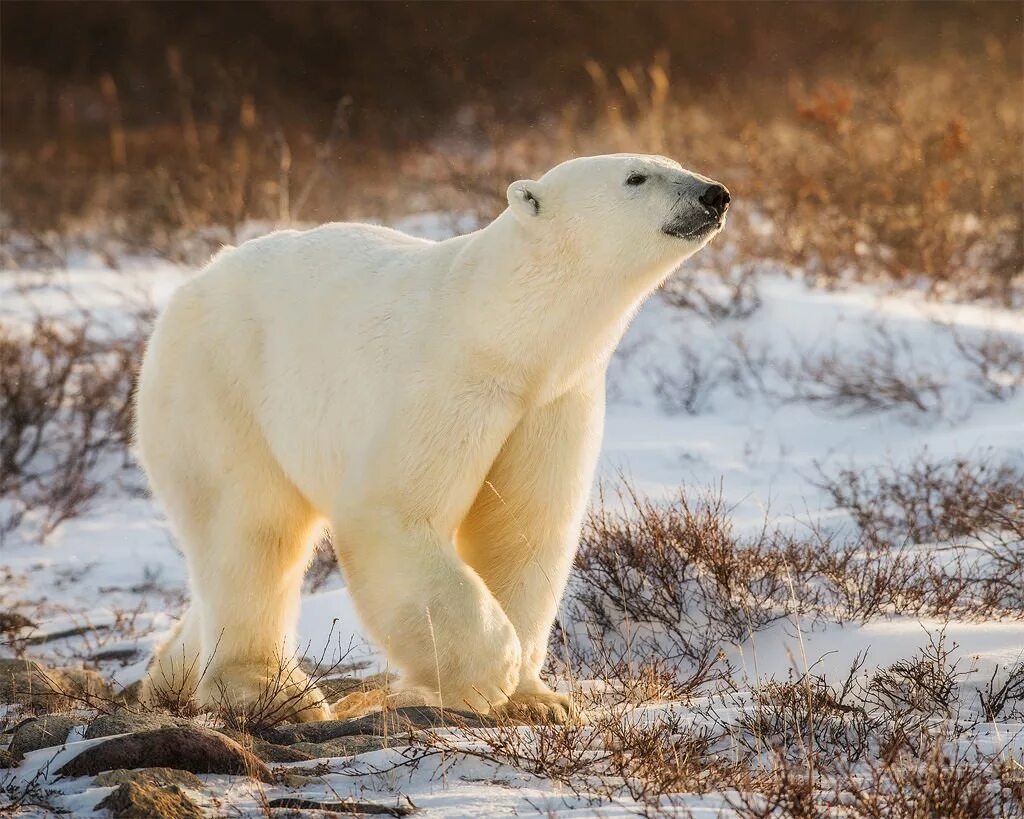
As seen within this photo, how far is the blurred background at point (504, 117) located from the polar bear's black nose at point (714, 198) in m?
4.94

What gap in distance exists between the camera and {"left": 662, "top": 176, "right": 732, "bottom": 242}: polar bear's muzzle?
9.61ft

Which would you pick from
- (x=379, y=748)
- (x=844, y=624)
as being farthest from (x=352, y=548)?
(x=844, y=624)

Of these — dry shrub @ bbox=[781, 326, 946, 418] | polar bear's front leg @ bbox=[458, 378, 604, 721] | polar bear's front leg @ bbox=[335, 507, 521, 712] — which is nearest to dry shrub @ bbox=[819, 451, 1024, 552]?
dry shrub @ bbox=[781, 326, 946, 418]

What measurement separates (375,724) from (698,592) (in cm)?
126

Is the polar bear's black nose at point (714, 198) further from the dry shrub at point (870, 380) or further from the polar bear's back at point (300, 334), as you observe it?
the dry shrub at point (870, 380)

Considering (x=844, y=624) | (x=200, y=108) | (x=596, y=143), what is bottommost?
(x=844, y=624)

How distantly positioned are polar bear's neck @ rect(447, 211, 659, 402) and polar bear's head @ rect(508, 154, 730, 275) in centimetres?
4

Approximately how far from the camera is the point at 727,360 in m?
6.91

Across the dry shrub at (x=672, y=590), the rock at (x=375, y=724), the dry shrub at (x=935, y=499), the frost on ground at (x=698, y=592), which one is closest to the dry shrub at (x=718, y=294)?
the frost on ground at (x=698, y=592)

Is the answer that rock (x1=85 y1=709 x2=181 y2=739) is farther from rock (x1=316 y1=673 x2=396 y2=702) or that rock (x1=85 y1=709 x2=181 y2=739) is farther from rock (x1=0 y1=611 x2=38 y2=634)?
rock (x1=0 y1=611 x2=38 y2=634)

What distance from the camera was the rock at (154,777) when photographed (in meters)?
2.27

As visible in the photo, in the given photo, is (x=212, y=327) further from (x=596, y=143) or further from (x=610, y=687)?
(x=596, y=143)

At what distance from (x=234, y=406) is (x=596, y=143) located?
8.63 metres

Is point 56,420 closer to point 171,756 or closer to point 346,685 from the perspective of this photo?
point 346,685
